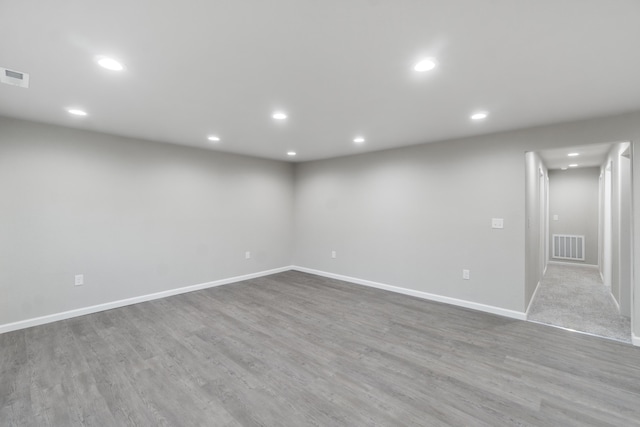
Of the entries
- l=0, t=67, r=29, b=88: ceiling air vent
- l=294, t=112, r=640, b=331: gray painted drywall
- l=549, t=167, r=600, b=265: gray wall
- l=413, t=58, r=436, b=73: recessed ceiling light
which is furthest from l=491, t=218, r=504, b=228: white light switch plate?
l=0, t=67, r=29, b=88: ceiling air vent

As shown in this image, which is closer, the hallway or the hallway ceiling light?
the hallway ceiling light

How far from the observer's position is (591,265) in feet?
21.7

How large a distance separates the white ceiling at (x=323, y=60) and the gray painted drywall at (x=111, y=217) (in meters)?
0.57

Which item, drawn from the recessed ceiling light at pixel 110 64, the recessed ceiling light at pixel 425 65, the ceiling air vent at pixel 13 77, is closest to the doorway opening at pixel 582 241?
the recessed ceiling light at pixel 425 65

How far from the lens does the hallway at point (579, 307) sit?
329 centimetres

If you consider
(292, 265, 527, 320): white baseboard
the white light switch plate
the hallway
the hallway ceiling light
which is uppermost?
the hallway ceiling light

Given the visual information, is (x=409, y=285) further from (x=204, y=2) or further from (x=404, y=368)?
(x=204, y=2)

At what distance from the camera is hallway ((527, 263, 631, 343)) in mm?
3295

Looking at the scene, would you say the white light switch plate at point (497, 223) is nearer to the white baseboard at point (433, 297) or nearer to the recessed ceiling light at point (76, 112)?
the white baseboard at point (433, 297)

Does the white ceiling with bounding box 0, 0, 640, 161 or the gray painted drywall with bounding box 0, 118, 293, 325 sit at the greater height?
the white ceiling with bounding box 0, 0, 640, 161

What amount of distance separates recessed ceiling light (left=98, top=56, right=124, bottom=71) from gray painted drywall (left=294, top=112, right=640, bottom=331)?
384 centimetres

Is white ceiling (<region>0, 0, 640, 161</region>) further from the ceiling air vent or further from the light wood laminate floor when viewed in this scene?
the light wood laminate floor

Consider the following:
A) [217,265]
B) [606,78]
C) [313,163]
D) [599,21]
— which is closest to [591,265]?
[606,78]

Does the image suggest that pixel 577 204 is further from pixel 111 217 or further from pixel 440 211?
pixel 111 217
